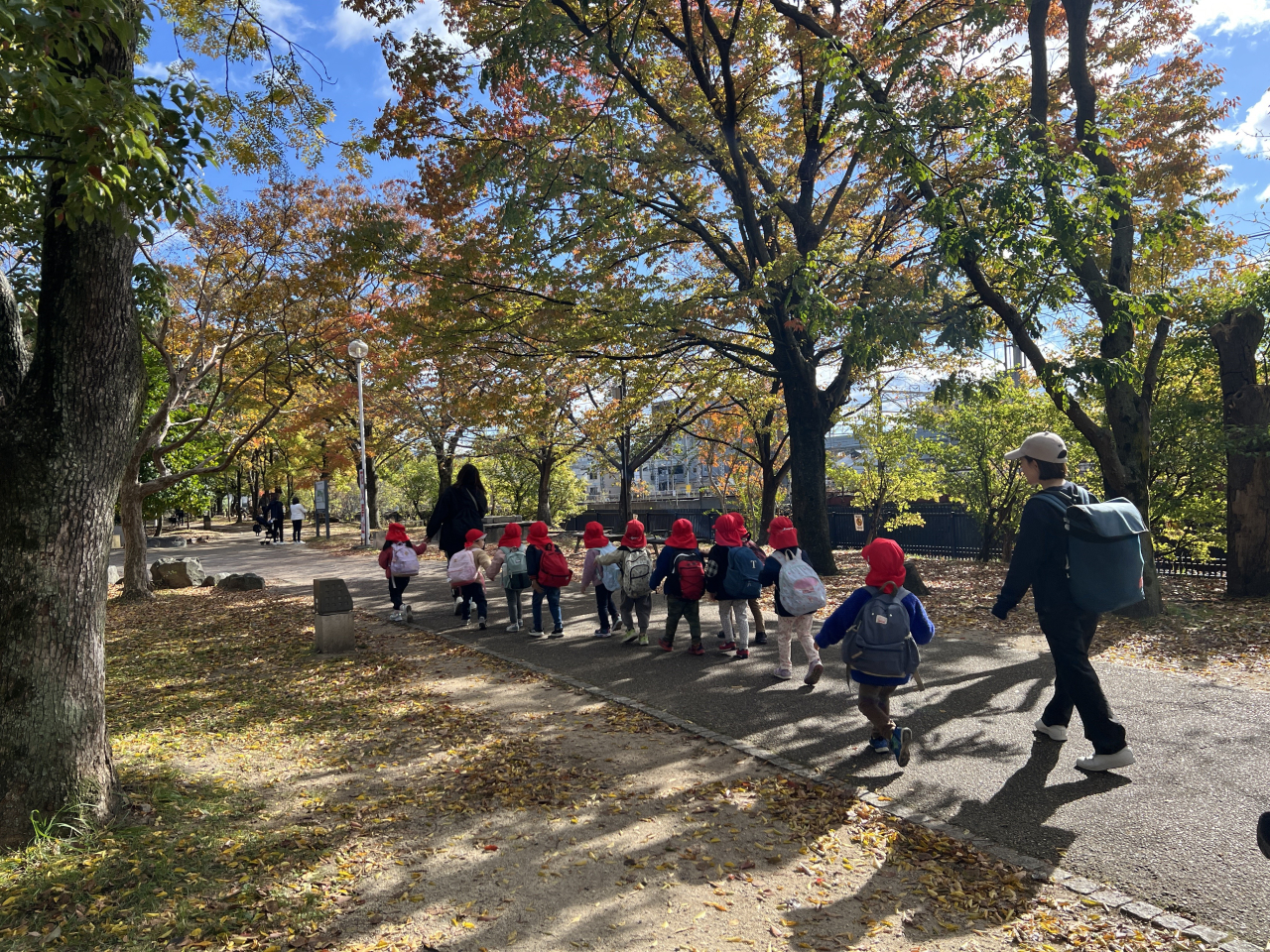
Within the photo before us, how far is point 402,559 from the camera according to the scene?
9.96m

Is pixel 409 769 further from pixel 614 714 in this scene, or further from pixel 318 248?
pixel 318 248

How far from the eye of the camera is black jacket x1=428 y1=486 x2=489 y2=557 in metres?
9.75

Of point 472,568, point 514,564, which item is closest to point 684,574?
point 514,564

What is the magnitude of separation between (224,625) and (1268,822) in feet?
37.9

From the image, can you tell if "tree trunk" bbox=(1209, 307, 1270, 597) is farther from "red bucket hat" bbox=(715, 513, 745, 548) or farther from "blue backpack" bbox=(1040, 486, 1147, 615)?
"blue backpack" bbox=(1040, 486, 1147, 615)

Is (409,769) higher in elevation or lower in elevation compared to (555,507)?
lower

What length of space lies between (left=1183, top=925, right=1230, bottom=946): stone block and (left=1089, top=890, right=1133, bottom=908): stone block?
236mm

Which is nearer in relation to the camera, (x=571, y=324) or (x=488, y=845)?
(x=488, y=845)

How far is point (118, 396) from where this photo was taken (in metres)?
4.09

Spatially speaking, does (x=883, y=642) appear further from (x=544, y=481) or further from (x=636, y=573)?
(x=544, y=481)

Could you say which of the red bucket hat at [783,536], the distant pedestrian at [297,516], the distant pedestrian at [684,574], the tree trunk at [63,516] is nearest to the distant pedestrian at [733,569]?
the distant pedestrian at [684,574]

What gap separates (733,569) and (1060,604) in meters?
3.15

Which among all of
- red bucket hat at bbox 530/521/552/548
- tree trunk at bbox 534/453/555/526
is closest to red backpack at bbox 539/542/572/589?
red bucket hat at bbox 530/521/552/548

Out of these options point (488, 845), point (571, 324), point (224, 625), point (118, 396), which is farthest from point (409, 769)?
point (571, 324)
